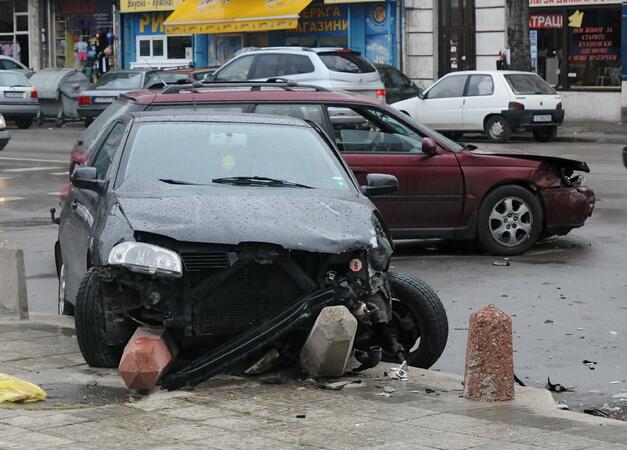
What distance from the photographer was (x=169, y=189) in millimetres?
7812

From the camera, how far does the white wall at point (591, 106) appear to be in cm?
3453

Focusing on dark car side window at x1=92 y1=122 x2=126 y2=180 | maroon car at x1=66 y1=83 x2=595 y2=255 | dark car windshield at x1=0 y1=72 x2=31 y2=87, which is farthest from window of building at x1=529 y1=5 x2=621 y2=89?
dark car side window at x1=92 y1=122 x2=126 y2=180

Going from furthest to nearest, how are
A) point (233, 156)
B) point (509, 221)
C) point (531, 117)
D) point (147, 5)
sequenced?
point (147, 5), point (531, 117), point (509, 221), point (233, 156)

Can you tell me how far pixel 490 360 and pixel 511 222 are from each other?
635 centimetres

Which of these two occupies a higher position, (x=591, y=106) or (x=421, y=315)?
(x=591, y=106)

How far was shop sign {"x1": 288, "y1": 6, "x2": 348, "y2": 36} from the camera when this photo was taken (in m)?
39.4

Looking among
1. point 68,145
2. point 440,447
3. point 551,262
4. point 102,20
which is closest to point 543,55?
point 68,145

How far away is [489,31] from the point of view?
120 feet

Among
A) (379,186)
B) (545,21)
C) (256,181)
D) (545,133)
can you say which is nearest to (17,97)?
(545,21)

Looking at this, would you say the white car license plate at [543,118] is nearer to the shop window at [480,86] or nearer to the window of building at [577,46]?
the shop window at [480,86]

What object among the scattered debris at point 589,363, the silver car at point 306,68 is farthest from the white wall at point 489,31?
the scattered debris at point 589,363

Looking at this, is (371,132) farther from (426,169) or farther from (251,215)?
(251,215)

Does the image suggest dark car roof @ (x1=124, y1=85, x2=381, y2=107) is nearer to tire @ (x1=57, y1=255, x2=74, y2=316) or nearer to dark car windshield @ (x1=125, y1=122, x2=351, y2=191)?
tire @ (x1=57, y1=255, x2=74, y2=316)

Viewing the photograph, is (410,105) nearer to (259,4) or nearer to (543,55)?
(543,55)
